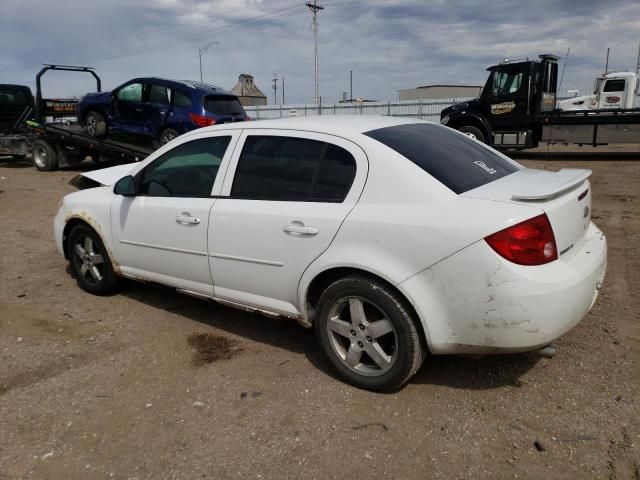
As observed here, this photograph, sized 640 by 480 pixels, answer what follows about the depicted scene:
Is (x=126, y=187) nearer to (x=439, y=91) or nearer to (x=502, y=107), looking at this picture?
(x=502, y=107)

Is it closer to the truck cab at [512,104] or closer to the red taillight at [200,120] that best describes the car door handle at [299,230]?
the red taillight at [200,120]

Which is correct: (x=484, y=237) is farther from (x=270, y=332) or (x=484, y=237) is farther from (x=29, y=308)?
→ (x=29, y=308)

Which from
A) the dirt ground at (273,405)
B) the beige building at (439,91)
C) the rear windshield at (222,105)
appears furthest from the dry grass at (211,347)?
the beige building at (439,91)

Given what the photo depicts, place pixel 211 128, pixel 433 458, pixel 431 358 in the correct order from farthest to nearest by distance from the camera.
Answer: pixel 211 128, pixel 431 358, pixel 433 458

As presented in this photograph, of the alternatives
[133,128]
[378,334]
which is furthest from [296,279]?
[133,128]

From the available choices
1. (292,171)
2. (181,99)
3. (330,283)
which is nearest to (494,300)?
(330,283)

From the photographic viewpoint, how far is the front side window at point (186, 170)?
152 inches

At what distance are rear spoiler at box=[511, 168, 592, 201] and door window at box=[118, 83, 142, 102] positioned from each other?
10.3 metres

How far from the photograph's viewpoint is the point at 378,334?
3.06m

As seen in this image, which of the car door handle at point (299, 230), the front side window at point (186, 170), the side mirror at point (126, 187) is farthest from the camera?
the side mirror at point (126, 187)

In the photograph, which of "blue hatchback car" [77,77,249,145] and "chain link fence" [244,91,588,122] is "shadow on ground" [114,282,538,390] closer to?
"blue hatchback car" [77,77,249,145]

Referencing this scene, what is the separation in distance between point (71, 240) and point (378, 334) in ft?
10.9

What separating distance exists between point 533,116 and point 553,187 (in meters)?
14.1

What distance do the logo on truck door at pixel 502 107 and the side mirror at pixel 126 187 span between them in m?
13.9
